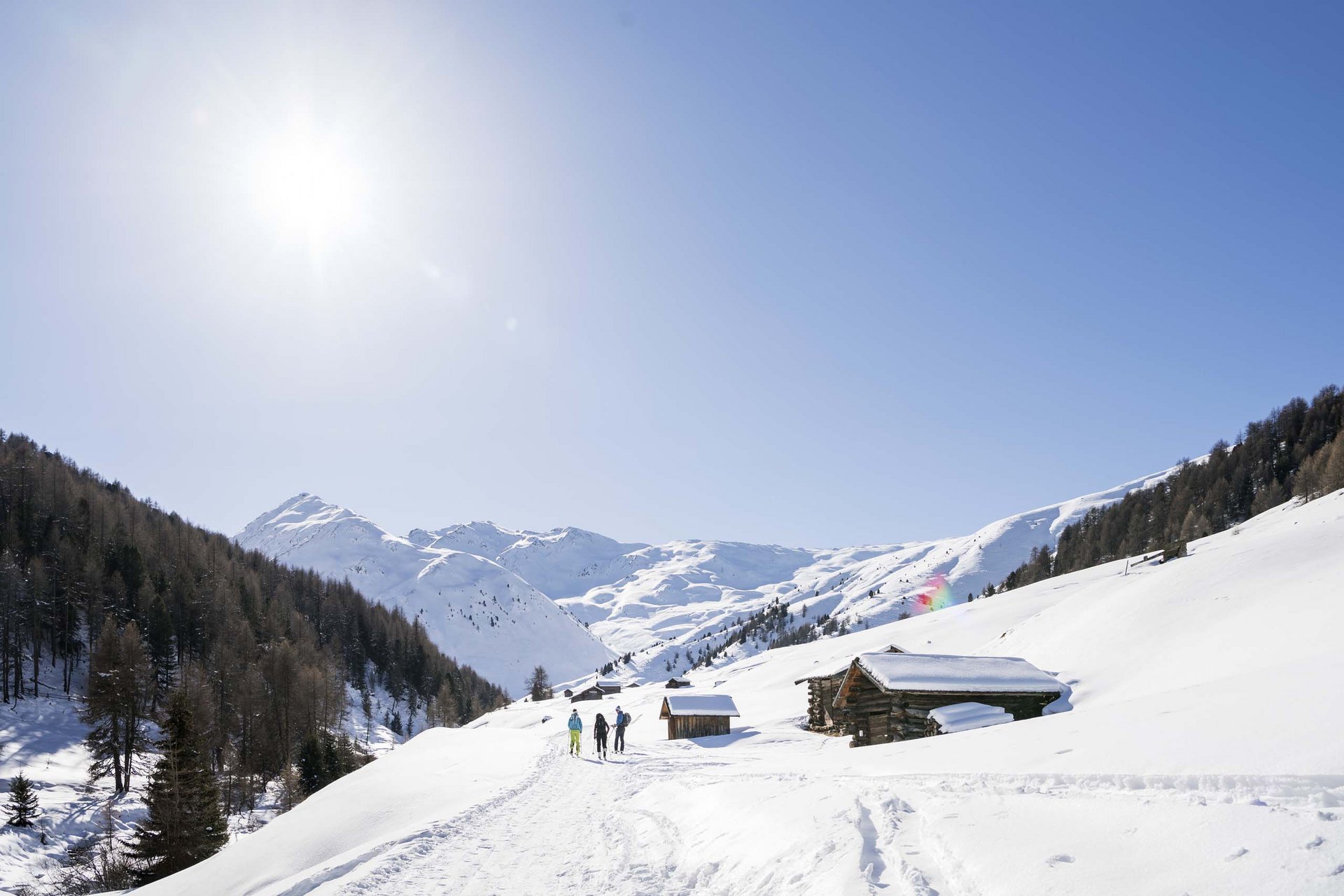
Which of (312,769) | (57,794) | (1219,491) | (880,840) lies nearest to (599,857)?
(880,840)

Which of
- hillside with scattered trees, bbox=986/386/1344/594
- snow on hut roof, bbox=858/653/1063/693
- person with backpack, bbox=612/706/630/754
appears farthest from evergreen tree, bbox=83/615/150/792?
hillside with scattered trees, bbox=986/386/1344/594

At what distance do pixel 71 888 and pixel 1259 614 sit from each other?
54211mm

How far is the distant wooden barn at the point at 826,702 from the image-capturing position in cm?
3566

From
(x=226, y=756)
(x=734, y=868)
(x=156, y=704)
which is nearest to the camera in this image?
(x=734, y=868)

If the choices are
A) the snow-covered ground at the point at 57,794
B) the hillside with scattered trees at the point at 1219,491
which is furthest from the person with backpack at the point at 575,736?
the hillside with scattered trees at the point at 1219,491

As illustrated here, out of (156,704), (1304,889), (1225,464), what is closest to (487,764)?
(1304,889)

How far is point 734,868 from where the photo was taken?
8.21 metres

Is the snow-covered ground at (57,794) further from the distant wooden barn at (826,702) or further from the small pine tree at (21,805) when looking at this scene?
the distant wooden barn at (826,702)

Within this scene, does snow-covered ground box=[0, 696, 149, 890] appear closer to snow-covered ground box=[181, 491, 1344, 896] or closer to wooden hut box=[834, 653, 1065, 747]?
snow-covered ground box=[181, 491, 1344, 896]

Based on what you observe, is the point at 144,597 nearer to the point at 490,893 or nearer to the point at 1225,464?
the point at 490,893

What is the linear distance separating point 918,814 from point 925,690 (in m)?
20.5

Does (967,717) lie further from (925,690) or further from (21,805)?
(21,805)

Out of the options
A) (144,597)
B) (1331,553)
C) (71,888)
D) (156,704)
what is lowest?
(71,888)

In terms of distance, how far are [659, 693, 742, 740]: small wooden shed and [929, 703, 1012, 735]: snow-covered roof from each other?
16.9 metres
